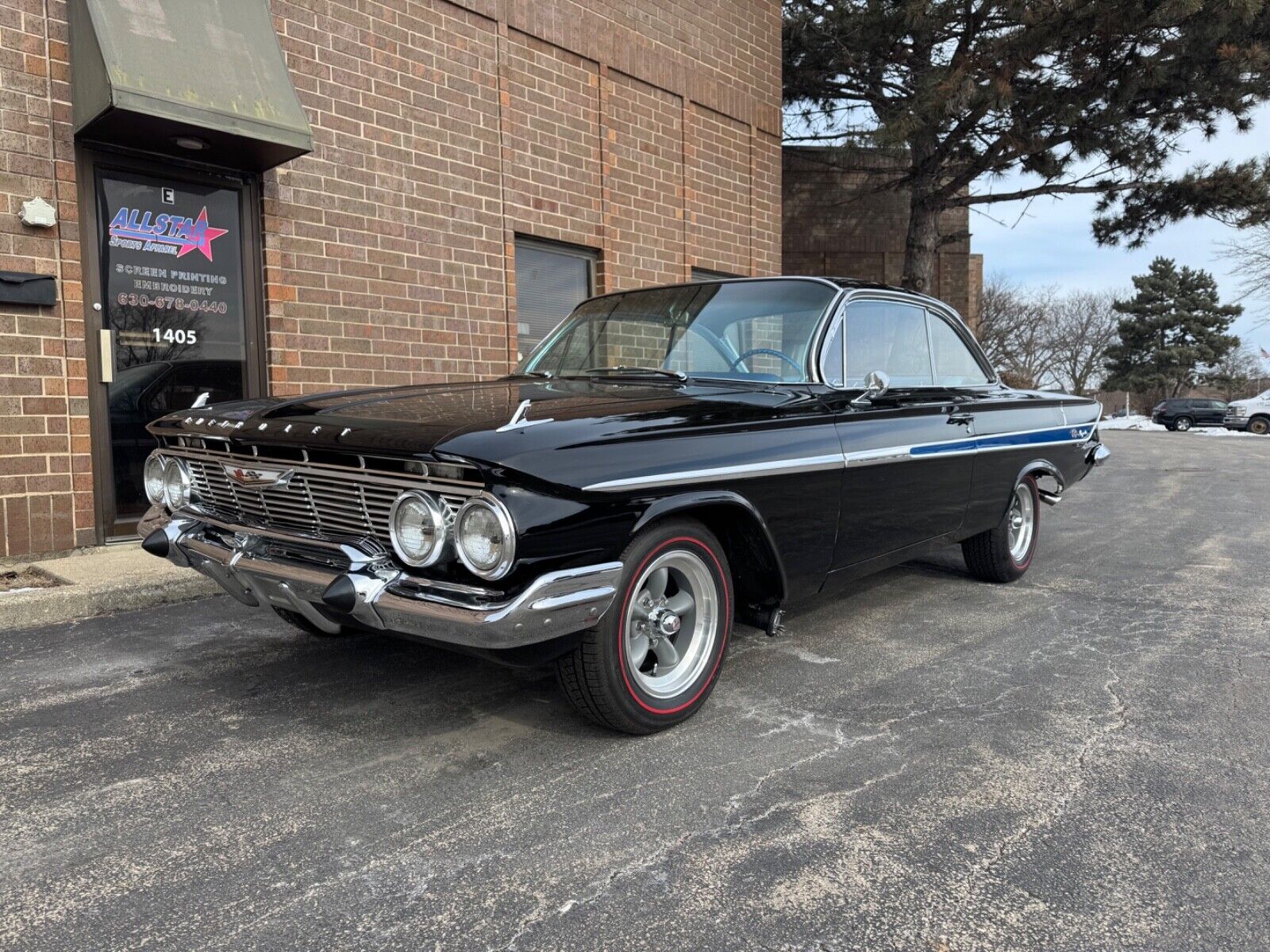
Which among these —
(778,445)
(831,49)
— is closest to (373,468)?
(778,445)

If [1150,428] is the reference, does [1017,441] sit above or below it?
above

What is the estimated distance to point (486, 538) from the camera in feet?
8.20

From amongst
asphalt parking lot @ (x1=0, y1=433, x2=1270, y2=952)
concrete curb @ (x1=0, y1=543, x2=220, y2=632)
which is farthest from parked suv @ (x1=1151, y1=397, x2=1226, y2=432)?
concrete curb @ (x1=0, y1=543, x2=220, y2=632)

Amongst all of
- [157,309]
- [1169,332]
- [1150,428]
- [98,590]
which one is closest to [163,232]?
[157,309]

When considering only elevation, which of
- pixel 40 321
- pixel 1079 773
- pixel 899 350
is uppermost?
pixel 40 321

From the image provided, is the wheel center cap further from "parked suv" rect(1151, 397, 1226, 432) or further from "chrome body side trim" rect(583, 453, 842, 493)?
"parked suv" rect(1151, 397, 1226, 432)

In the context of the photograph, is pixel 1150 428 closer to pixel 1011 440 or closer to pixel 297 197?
pixel 1011 440

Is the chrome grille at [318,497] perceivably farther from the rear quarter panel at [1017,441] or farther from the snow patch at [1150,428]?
the snow patch at [1150,428]

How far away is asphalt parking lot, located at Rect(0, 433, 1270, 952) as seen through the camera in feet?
6.73

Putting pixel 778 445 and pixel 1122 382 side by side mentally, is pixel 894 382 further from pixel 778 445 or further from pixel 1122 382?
pixel 1122 382

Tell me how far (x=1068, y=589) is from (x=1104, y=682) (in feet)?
6.09

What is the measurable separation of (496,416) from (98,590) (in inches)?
133

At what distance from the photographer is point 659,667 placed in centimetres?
317

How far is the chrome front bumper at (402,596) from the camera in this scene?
2.46m
